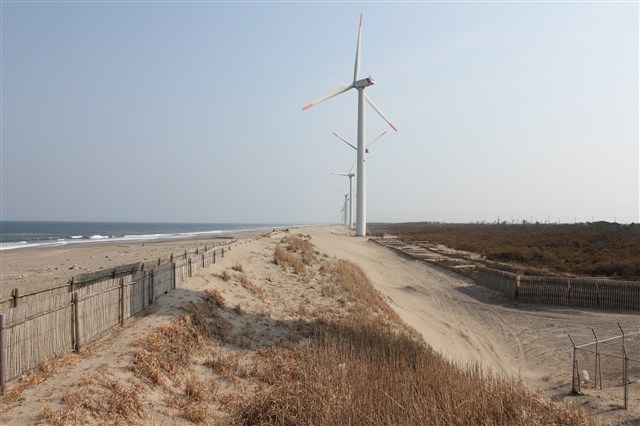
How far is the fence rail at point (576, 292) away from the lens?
25.7 m

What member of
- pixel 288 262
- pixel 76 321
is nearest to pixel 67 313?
pixel 76 321

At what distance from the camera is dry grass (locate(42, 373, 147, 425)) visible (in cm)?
668

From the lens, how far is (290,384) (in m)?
8.73

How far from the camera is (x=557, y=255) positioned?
1817 inches

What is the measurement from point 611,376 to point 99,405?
15.7 meters

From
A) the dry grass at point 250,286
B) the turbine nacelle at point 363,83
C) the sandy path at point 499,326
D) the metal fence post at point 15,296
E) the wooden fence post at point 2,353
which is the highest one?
the turbine nacelle at point 363,83

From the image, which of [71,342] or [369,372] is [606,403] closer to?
[369,372]

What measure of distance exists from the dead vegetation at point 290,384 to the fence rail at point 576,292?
17400 millimetres

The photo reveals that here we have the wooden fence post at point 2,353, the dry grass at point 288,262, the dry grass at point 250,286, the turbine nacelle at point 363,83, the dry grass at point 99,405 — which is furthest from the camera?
the turbine nacelle at point 363,83

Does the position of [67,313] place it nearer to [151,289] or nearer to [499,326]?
[151,289]

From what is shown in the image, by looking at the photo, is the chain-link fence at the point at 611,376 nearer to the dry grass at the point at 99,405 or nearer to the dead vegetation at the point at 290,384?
the dead vegetation at the point at 290,384

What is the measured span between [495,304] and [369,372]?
2182 cm

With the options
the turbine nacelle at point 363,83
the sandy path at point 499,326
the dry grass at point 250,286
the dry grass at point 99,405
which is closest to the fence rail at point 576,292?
the sandy path at point 499,326

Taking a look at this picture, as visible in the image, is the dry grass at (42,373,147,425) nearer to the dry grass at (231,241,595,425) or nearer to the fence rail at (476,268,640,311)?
the dry grass at (231,241,595,425)
